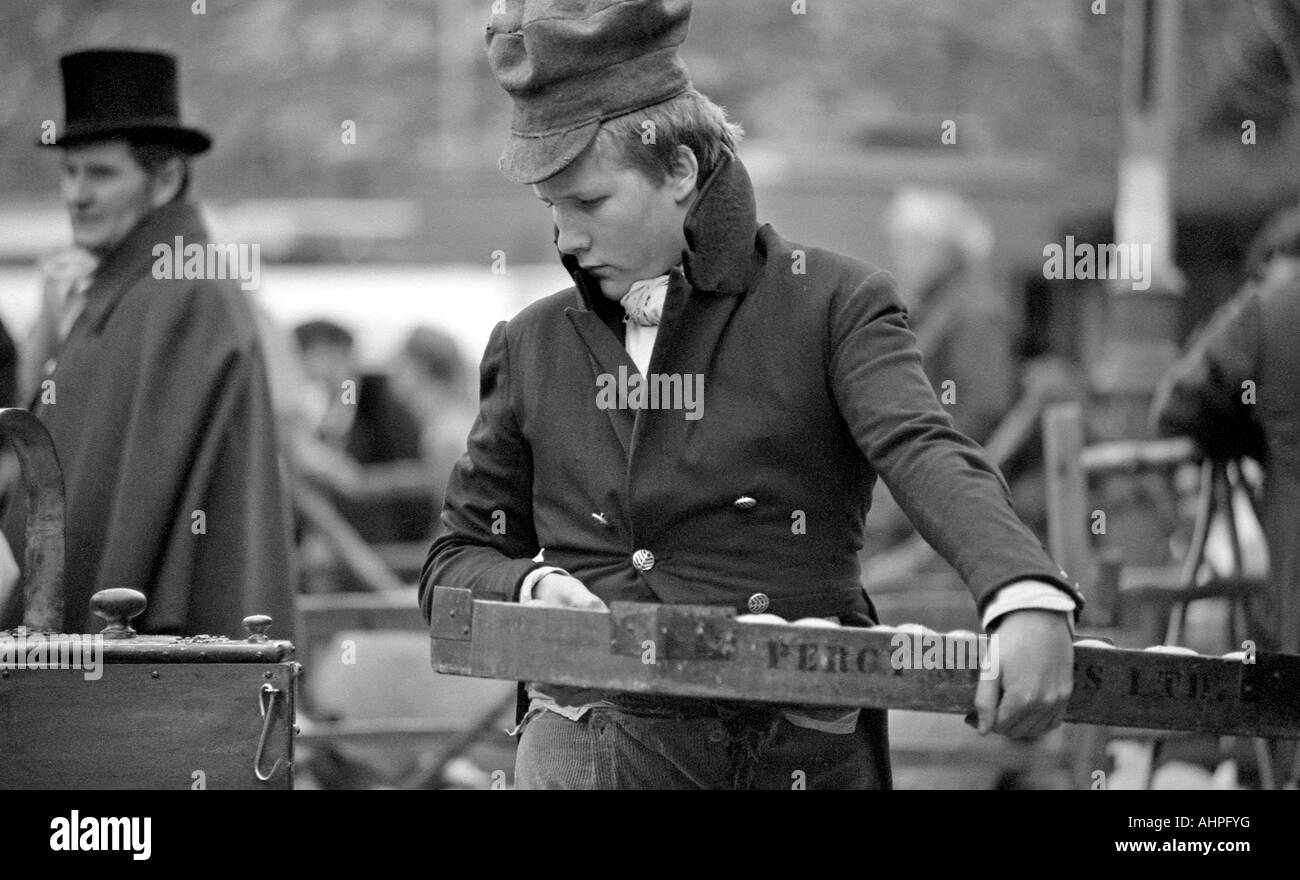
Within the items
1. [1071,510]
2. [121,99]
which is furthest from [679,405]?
[1071,510]

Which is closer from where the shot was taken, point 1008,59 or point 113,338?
point 113,338

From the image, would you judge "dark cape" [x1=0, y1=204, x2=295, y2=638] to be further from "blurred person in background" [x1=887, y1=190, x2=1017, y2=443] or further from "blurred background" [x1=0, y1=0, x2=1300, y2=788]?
"blurred person in background" [x1=887, y1=190, x2=1017, y2=443]

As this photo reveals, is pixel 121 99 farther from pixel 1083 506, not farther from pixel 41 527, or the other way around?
pixel 1083 506

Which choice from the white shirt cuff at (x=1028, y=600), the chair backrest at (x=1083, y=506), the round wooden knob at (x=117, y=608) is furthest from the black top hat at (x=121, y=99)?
the white shirt cuff at (x=1028, y=600)

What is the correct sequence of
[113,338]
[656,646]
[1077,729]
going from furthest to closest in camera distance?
[1077,729], [113,338], [656,646]

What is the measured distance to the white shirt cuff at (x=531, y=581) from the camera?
3115mm

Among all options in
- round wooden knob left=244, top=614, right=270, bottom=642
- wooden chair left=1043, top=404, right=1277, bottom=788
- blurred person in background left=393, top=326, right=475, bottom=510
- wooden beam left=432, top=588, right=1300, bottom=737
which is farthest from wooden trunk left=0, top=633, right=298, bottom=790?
blurred person in background left=393, top=326, right=475, bottom=510

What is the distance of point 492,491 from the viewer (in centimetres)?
345

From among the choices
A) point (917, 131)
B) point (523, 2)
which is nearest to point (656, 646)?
point (523, 2)

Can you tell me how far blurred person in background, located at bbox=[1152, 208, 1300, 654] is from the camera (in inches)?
216

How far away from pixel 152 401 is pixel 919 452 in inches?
108
